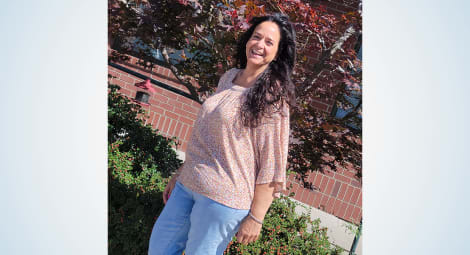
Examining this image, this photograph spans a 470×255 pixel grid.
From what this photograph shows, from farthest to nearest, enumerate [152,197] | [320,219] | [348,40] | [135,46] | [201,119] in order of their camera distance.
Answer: [152,197]
[135,46]
[320,219]
[348,40]
[201,119]

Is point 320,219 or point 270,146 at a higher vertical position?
point 270,146

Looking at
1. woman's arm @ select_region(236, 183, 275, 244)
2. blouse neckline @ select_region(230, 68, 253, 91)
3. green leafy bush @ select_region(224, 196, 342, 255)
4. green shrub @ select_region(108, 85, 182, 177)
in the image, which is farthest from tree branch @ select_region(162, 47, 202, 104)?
woman's arm @ select_region(236, 183, 275, 244)

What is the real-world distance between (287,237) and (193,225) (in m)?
0.92

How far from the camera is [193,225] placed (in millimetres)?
1510

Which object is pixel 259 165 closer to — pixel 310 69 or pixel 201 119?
pixel 201 119

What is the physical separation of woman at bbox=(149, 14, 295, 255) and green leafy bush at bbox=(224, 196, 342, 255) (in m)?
0.68

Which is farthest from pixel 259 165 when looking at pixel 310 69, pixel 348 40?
pixel 348 40

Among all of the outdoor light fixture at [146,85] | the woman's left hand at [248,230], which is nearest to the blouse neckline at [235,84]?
the woman's left hand at [248,230]

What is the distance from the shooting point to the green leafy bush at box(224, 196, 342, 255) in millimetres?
2082

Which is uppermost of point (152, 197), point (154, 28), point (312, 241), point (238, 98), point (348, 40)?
point (348, 40)

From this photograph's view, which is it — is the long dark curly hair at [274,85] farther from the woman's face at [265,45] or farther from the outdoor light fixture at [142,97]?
the outdoor light fixture at [142,97]

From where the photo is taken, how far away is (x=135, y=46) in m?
2.23

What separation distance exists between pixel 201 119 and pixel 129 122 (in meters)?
1.13

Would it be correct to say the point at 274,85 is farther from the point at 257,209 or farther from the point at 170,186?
the point at 170,186
